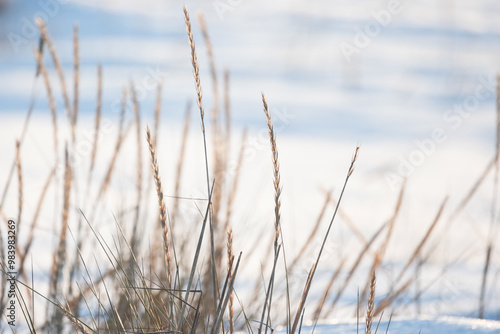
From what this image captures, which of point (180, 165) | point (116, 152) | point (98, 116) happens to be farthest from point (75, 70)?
point (180, 165)

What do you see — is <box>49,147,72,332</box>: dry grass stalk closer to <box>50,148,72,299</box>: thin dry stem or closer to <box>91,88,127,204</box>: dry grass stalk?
<box>50,148,72,299</box>: thin dry stem

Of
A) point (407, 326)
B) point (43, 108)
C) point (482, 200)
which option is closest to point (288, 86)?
point (43, 108)

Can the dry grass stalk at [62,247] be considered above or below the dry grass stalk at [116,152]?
below

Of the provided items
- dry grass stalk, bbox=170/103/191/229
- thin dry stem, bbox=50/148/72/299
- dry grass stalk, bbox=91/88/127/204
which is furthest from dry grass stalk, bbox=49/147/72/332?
dry grass stalk, bbox=170/103/191/229

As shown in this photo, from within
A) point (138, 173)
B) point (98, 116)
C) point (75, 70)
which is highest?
point (75, 70)

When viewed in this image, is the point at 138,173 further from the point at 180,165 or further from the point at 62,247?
the point at 62,247

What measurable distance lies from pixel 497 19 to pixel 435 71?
1.77 m

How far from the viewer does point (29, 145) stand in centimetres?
356

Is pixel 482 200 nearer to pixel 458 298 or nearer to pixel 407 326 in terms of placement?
pixel 458 298

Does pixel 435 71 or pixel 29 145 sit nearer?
pixel 29 145

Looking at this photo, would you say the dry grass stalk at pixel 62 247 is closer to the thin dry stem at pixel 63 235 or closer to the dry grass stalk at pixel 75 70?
the thin dry stem at pixel 63 235

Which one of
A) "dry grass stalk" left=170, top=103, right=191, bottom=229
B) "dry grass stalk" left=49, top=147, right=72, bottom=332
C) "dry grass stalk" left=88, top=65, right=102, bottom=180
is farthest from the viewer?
"dry grass stalk" left=170, top=103, right=191, bottom=229

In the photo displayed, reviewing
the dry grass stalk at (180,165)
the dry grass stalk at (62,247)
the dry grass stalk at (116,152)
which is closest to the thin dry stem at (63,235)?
the dry grass stalk at (62,247)

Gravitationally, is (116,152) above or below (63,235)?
above
